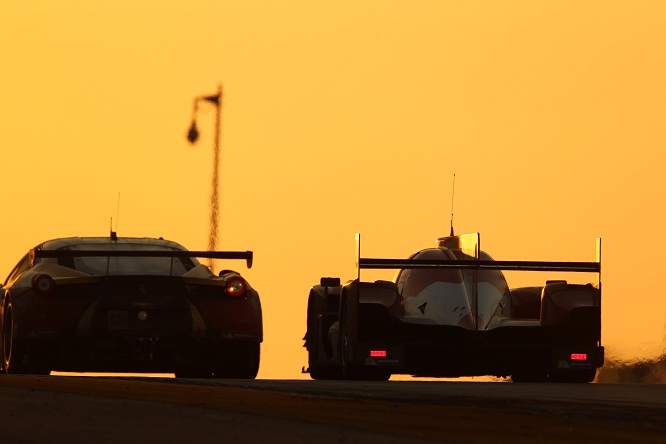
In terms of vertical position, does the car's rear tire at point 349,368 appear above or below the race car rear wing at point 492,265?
below

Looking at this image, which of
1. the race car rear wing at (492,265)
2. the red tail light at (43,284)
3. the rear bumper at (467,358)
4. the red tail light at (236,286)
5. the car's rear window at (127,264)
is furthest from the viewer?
the race car rear wing at (492,265)

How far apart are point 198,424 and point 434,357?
1129cm

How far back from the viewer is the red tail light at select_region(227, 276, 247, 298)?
17125 millimetres

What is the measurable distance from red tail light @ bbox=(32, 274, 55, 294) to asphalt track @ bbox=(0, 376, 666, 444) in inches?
123

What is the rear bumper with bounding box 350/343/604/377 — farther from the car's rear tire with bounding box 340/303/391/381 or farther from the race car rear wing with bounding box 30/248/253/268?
the race car rear wing with bounding box 30/248/253/268

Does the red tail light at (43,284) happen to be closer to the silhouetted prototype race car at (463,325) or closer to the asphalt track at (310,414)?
the asphalt track at (310,414)

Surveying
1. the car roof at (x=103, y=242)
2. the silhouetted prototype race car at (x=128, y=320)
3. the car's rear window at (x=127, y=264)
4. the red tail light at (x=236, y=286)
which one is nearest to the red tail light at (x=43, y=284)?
the silhouetted prototype race car at (x=128, y=320)

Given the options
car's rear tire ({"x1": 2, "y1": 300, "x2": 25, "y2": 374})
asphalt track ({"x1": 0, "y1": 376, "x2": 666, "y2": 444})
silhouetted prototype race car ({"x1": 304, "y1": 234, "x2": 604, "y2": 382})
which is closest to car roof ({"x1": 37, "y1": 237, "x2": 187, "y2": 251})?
car's rear tire ({"x1": 2, "y1": 300, "x2": 25, "y2": 374})

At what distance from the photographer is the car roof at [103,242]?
18.0 meters

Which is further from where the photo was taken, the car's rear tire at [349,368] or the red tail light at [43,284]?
the car's rear tire at [349,368]

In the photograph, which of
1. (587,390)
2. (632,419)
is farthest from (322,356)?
(632,419)

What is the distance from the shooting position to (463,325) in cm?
2042

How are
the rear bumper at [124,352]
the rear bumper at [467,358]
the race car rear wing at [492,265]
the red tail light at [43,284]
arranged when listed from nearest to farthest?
the rear bumper at [124,352]
the red tail light at [43,284]
the rear bumper at [467,358]
the race car rear wing at [492,265]

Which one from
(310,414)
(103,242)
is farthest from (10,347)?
(310,414)
